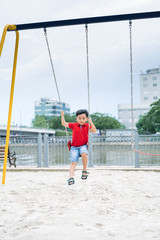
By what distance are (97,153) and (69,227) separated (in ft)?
23.0

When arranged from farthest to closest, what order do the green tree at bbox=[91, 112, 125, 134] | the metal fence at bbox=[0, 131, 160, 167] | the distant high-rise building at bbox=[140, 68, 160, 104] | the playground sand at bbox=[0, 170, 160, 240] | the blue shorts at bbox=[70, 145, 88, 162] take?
the distant high-rise building at bbox=[140, 68, 160, 104]
the green tree at bbox=[91, 112, 125, 134]
the metal fence at bbox=[0, 131, 160, 167]
the blue shorts at bbox=[70, 145, 88, 162]
the playground sand at bbox=[0, 170, 160, 240]

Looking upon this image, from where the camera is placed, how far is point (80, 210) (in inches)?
161

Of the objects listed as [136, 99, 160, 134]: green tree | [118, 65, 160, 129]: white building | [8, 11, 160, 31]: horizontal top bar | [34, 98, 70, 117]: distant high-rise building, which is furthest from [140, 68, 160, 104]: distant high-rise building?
[8, 11, 160, 31]: horizontal top bar

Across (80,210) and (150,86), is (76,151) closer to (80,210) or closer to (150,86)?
(80,210)

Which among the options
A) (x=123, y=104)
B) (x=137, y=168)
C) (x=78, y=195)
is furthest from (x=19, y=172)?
(x=123, y=104)

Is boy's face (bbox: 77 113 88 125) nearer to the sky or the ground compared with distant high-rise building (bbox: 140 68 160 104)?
nearer to the ground

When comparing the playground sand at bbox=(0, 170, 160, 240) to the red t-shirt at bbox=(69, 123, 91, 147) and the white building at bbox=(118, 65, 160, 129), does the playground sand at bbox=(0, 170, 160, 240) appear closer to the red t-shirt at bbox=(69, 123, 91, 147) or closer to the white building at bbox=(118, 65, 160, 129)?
the red t-shirt at bbox=(69, 123, 91, 147)

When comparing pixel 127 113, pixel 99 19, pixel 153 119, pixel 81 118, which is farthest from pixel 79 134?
pixel 127 113

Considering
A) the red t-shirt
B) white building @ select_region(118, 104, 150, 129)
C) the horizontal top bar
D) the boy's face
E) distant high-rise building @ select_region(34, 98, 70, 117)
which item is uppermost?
distant high-rise building @ select_region(34, 98, 70, 117)

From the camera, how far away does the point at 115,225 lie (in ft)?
11.2

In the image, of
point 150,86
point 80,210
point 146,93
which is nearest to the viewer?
point 80,210

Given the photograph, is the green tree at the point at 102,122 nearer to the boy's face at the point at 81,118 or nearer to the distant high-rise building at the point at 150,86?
the distant high-rise building at the point at 150,86

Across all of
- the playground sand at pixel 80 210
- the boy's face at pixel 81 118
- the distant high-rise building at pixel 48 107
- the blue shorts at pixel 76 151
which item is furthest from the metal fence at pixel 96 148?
the distant high-rise building at pixel 48 107

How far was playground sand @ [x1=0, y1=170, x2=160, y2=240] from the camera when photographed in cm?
310
